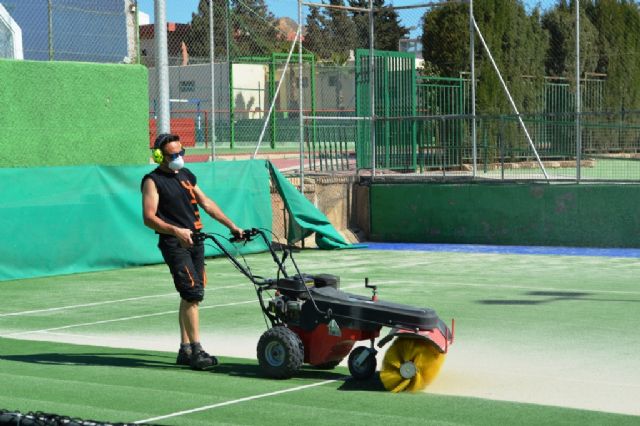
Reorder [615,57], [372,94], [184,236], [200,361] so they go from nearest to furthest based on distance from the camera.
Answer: [184,236] < [200,361] < [372,94] < [615,57]

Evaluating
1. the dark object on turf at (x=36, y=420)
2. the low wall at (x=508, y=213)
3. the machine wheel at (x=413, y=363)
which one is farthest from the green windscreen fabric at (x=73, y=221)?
the dark object on turf at (x=36, y=420)

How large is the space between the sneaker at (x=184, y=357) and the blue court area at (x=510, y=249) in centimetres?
1151

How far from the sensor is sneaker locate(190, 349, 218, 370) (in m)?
9.34

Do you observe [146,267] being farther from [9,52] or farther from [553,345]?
[553,345]

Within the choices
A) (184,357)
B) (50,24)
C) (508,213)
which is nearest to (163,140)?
(184,357)

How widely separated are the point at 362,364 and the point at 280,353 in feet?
2.01

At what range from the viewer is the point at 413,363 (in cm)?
838

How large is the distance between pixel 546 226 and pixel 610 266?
351 centimetres

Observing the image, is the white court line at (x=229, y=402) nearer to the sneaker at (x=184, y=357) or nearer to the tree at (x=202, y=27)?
the sneaker at (x=184, y=357)

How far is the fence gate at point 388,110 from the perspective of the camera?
77.5 ft

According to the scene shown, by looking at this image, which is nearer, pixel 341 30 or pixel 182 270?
pixel 182 270

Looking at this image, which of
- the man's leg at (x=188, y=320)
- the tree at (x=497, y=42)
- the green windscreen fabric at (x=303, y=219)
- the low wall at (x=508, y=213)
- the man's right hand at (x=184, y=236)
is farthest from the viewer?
the tree at (x=497, y=42)

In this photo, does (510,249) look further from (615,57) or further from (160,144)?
(160,144)

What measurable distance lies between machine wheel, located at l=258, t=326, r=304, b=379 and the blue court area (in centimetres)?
1180
